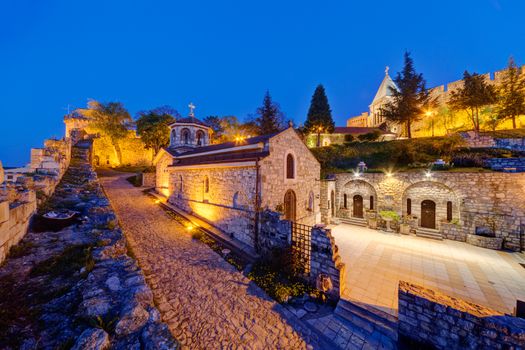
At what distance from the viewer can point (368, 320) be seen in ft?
17.8

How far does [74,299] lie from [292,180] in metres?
9.94

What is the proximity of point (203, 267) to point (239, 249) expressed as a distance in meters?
2.07

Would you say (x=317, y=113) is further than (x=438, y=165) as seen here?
Yes

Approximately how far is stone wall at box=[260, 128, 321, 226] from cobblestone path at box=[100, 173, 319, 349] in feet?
12.9

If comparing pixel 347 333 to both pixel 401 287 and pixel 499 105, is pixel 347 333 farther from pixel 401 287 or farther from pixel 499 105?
pixel 499 105

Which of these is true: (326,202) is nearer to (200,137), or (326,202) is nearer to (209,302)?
(209,302)

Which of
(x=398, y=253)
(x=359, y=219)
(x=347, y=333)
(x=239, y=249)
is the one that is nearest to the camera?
(x=347, y=333)

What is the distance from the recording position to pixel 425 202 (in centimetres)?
1373

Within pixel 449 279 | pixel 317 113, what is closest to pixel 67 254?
pixel 449 279

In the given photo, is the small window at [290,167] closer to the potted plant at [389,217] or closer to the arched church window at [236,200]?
the arched church window at [236,200]

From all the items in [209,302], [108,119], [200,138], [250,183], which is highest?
[108,119]

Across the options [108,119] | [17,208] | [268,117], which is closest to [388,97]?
[268,117]

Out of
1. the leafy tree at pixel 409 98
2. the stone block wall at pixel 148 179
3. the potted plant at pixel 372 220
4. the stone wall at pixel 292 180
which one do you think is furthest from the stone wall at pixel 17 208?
the leafy tree at pixel 409 98

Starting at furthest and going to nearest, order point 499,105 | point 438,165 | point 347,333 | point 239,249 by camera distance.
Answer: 1. point 499,105
2. point 438,165
3. point 239,249
4. point 347,333
